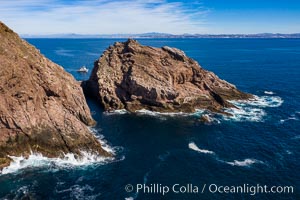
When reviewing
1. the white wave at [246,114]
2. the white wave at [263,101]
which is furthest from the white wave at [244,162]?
the white wave at [263,101]

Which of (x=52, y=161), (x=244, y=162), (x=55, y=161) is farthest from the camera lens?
(x=244, y=162)

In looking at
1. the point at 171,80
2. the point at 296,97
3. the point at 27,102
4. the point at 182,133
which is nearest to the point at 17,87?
the point at 27,102

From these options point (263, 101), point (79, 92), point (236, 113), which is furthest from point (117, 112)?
point (263, 101)

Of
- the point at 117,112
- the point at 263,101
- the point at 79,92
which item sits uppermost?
the point at 79,92

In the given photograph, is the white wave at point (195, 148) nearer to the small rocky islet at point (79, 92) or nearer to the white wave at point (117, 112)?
the small rocky islet at point (79, 92)

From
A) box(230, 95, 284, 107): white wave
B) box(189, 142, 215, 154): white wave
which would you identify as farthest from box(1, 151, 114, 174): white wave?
box(230, 95, 284, 107): white wave

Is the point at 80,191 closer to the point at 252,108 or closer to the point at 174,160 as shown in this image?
the point at 174,160

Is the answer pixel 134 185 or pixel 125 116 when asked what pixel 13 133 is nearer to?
pixel 134 185
